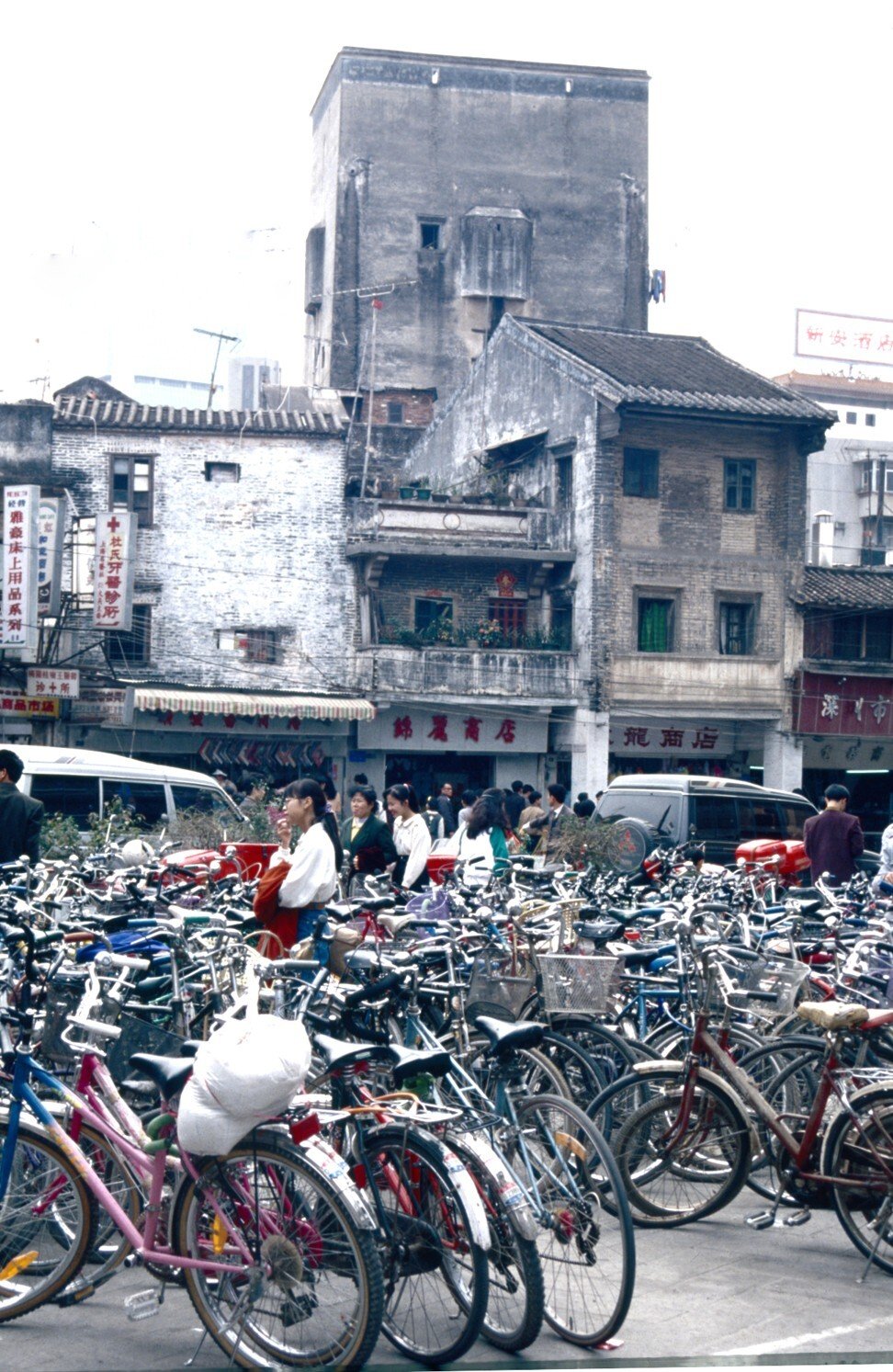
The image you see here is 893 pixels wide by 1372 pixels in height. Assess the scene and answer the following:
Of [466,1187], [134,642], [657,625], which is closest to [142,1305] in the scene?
[466,1187]

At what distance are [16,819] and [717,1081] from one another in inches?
194

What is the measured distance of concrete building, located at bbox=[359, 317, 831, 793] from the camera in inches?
1195

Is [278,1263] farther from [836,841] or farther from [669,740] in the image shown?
[669,740]

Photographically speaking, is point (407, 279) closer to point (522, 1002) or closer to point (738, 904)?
point (738, 904)

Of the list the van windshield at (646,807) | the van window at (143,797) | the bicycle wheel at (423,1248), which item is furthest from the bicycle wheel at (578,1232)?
the van windshield at (646,807)

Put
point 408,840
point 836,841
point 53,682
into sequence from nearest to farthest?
point 408,840
point 836,841
point 53,682

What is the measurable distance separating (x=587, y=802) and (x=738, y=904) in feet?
26.1

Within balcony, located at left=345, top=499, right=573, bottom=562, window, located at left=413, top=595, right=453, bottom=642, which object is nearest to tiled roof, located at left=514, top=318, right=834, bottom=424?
balcony, located at left=345, top=499, right=573, bottom=562

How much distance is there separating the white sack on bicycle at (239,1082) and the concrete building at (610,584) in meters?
25.0

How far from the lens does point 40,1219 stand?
5.12 meters

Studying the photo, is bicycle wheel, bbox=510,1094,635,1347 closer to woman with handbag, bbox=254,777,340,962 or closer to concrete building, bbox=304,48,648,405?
woman with handbag, bbox=254,777,340,962

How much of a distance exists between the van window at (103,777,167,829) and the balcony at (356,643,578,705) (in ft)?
42.5

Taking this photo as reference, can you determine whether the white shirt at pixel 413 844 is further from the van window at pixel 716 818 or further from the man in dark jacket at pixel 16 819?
the van window at pixel 716 818

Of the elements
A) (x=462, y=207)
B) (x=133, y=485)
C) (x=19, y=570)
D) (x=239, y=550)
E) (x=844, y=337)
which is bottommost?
(x=19, y=570)
